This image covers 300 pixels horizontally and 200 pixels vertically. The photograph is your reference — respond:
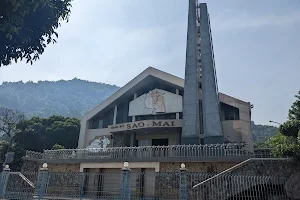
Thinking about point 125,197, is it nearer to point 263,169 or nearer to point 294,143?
point 263,169

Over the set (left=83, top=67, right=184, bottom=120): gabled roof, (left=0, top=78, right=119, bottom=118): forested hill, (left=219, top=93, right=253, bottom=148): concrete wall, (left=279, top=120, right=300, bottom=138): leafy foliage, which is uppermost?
(left=0, top=78, right=119, bottom=118): forested hill

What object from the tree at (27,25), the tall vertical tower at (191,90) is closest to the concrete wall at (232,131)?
the tall vertical tower at (191,90)

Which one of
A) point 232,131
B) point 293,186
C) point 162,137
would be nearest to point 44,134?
point 162,137

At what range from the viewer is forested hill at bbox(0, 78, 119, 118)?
498 ft

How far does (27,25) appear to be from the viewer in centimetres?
973

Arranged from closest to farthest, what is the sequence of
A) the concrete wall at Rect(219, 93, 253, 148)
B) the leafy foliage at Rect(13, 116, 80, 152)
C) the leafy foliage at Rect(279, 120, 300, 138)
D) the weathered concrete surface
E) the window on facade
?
the weathered concrete surface < the leafy foliage at Rect(279, 120, 300, 138) < the concrete wall at Rect(219, 93, 253, 148) < the window on facade < the leafy foliage at Rect(13, 116, 80, 152)

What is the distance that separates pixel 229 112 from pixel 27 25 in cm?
1643

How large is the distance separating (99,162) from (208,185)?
31.0 ft

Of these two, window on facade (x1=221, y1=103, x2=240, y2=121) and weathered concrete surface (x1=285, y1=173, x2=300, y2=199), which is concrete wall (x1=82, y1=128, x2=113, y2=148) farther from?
weathered concrete surface (x1=285, y1=173, x2=300, y2=199)

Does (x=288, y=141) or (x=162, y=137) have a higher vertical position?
(x=162, y=137)

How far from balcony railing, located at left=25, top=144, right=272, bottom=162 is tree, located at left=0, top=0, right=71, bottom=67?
385 inches

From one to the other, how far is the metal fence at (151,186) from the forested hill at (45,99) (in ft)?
421

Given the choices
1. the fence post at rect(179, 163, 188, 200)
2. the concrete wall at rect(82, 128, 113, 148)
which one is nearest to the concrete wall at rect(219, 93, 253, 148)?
the fence post at rect(179, 163, 188, 200)

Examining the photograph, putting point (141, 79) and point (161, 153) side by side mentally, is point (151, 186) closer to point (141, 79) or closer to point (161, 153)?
point (161, 153)
